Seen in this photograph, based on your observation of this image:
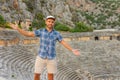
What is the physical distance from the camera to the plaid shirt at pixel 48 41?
8.03 m

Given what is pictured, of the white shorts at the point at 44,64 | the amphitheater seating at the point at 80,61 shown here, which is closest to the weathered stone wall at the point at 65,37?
the amphitheater seating at the point at 80,61

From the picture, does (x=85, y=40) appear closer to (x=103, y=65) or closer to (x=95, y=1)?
(x=103, y=65)

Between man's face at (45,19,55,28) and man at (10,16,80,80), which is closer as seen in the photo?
man's face at (45,19,55,28)

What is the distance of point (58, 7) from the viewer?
2549 inches

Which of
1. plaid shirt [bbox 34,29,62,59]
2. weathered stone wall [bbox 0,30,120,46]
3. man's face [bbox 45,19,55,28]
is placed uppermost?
weathered stone wall [bbox 0,30,120,46]

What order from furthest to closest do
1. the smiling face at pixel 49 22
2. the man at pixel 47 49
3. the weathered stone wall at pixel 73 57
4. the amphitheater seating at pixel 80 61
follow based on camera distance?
the weathered stone wall at pixel 73 57 → the amphitheater seating at pixel 80 61 → the man at pixel 47 49 → the smiling face at pixel 49 22

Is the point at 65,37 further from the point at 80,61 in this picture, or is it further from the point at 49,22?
the point at 49,22

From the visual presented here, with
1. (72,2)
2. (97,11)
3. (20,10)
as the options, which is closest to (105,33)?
(20,10)

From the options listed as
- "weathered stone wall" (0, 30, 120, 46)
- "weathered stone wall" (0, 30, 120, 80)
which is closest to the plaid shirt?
"weathered stone wall" (0, 30, 120, 80)

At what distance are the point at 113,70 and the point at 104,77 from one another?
206 cm

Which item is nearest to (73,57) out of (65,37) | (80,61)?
(80,61)

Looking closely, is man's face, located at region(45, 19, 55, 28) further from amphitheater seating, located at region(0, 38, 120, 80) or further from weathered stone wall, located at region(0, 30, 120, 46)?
weathered stone wall, located at region(0, 30, 120, 46)

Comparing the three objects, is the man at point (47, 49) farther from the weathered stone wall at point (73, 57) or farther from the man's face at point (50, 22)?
the weathered stone wall at point (73, 57)

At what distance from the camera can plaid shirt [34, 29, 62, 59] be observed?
803 centimetres
